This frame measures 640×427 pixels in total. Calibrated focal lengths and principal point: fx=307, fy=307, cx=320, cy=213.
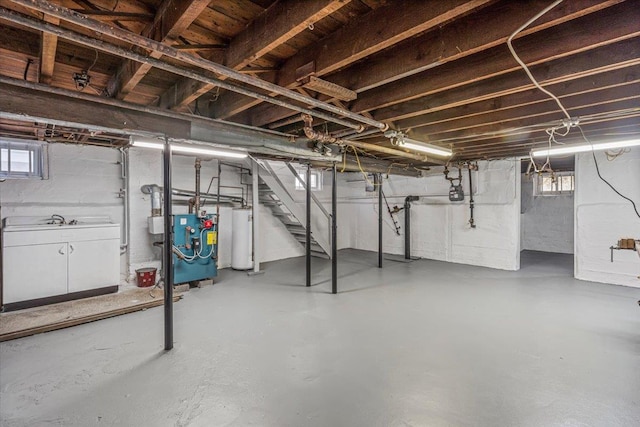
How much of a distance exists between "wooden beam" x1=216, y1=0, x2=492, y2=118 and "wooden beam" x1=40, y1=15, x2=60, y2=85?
128cm

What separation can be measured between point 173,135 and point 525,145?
497 centimetres

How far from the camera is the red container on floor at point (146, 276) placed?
4781 millimetres

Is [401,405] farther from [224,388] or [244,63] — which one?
[244,63]

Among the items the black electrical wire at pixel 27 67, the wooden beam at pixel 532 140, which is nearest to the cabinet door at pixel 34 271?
the black electrical wire at pixel 27 67

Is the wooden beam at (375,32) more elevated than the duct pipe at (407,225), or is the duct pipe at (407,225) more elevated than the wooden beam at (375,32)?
the wooden beam at (375,32)

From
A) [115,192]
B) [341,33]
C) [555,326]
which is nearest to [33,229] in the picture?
[115,192]

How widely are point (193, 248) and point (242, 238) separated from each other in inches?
41.5

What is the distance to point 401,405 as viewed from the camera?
6.70ft

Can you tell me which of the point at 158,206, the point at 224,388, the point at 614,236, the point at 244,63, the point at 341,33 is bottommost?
the point at 224,388

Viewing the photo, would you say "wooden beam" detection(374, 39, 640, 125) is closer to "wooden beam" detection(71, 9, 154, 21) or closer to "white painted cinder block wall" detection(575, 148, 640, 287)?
"wooden beam" detection(71, 9, 154, 21)

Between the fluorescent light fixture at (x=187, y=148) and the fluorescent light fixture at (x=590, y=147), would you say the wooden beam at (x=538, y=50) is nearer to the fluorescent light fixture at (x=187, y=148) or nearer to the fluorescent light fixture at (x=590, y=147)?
the fluorescent light fixture at (x=187, y=148)

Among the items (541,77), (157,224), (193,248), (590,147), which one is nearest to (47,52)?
(541,77)

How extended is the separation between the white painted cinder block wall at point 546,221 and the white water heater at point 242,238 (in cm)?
680

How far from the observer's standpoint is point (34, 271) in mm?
3879
